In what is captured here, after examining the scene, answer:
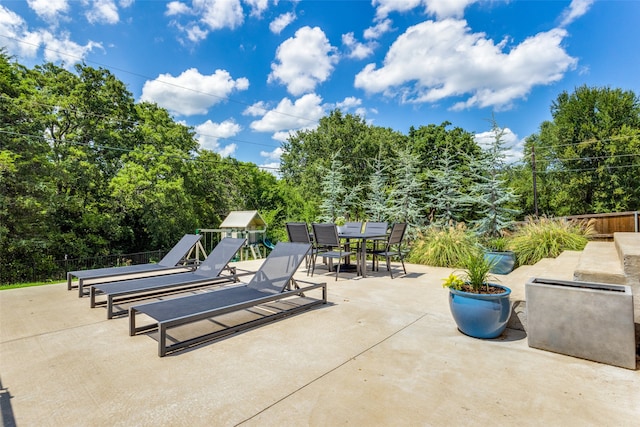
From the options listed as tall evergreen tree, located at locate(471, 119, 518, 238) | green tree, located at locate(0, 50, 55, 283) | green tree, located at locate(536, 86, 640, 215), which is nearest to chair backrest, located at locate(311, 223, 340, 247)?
tall evergreen tree, located at locate(471, 119, 518, 238)

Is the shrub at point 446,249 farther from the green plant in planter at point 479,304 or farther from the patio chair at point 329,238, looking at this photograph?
the green plant in planter at point 479,304

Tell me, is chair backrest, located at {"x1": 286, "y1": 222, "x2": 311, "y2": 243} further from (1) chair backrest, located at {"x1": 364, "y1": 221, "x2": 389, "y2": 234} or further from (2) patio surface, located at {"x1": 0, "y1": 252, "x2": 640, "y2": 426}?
(2) patio surface, located at {"x1": 0, "y1": 252, "x2": 640, "y2": 426}

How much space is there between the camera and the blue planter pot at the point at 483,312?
290 cm

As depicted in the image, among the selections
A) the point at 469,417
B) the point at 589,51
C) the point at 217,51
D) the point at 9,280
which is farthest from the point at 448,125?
the point at 9,280

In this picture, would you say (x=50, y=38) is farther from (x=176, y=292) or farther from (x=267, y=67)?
(x=176, y=292)

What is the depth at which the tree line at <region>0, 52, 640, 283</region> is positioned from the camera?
444 inches

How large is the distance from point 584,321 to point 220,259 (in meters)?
4.56

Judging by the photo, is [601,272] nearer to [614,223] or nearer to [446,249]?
[446,249]

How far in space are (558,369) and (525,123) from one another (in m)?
28.7

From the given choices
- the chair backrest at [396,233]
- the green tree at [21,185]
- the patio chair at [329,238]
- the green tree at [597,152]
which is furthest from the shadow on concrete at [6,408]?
the green tree at [597,152]

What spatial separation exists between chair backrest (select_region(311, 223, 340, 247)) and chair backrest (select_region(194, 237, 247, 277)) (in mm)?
1561

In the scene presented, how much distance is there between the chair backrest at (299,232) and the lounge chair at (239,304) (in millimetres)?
1475

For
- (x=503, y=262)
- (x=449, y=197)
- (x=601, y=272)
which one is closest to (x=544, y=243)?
(x=503, y=262)

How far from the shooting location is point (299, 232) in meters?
6.25
